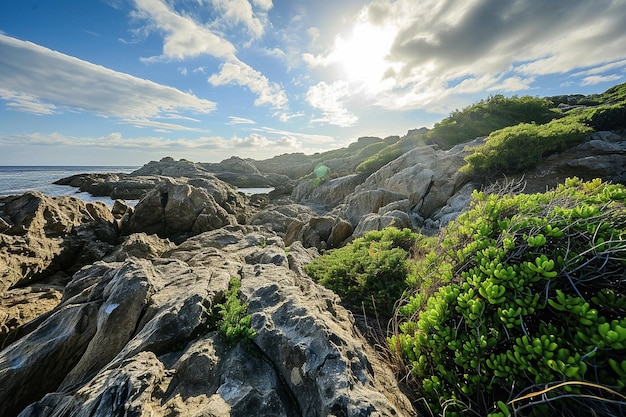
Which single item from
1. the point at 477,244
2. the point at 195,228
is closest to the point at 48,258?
the point at 195,228

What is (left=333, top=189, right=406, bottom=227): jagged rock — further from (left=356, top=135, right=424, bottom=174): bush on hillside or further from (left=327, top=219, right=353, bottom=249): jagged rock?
(left=356, top=135, right=424, bottom=174): bush on hillside

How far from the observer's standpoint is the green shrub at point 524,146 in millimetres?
12633

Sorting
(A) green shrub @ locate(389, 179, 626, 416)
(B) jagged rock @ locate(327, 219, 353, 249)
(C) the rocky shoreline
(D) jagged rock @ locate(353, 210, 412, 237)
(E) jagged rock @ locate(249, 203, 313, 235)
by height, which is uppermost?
(A) green shrub @ locate(389, 179, 626, 416)

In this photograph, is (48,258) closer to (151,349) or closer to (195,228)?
(195,228)

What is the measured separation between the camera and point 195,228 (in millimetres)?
16984

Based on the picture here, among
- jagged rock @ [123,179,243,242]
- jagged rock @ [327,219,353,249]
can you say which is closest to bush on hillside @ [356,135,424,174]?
jagged rock @ [327,219,353,249]

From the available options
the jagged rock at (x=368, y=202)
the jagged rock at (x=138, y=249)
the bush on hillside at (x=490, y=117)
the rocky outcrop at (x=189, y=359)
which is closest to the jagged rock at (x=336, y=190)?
the jagged rock at (x=368, y=202)

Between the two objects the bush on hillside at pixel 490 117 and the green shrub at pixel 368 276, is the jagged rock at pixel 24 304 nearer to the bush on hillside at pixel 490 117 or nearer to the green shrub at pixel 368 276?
the green shrub at pixel 368 276

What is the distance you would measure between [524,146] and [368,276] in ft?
38.5

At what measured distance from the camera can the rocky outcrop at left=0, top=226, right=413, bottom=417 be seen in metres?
2.71

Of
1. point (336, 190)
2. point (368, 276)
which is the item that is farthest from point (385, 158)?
point (368, 276)

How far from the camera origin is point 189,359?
131 inches

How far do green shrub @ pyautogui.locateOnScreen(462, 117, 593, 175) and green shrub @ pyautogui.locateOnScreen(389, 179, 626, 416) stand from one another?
36.7ft

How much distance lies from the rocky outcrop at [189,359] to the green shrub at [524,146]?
1210 cm
